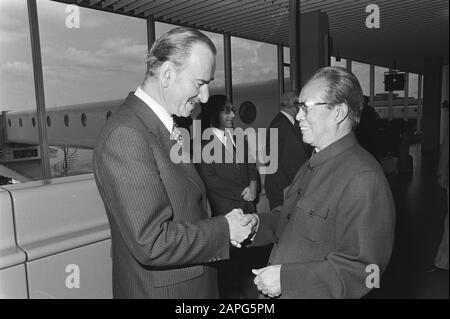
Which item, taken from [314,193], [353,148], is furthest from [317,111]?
[314,193]

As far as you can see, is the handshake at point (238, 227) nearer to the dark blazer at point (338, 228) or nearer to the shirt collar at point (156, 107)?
the dark blazer at point (338, 228)

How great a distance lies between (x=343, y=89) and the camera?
1.18 metres

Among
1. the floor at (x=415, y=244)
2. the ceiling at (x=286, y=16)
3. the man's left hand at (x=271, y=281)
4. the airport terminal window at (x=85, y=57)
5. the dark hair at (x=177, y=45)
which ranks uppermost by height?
the ceiling at (x=286, y=16)

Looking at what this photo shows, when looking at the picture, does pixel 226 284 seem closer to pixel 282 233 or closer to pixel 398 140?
pixel 282 233

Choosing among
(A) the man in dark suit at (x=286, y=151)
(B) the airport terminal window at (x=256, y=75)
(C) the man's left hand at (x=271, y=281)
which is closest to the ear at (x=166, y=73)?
(C) the man's left hand at (x=271, y=281)

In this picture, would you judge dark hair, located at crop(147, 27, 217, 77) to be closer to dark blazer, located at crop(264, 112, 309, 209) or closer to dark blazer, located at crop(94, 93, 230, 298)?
dark blazer, located at crop(94, 93, 230, 298)

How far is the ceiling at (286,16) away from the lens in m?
5.06

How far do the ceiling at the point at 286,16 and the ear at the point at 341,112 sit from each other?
3726mm

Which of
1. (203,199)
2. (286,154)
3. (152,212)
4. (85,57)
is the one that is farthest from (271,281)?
(85,57)

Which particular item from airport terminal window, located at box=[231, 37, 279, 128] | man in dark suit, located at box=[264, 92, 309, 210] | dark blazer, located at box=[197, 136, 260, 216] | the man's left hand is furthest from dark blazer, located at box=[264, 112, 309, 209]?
airport terminal window, located at box=[231, 37, 279, 128]

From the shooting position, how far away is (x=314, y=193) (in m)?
1.17

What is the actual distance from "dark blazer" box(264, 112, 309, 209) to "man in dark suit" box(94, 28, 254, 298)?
1812mm

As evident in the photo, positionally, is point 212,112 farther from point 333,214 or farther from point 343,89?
point 333,214

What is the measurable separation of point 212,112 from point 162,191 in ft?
6.82
